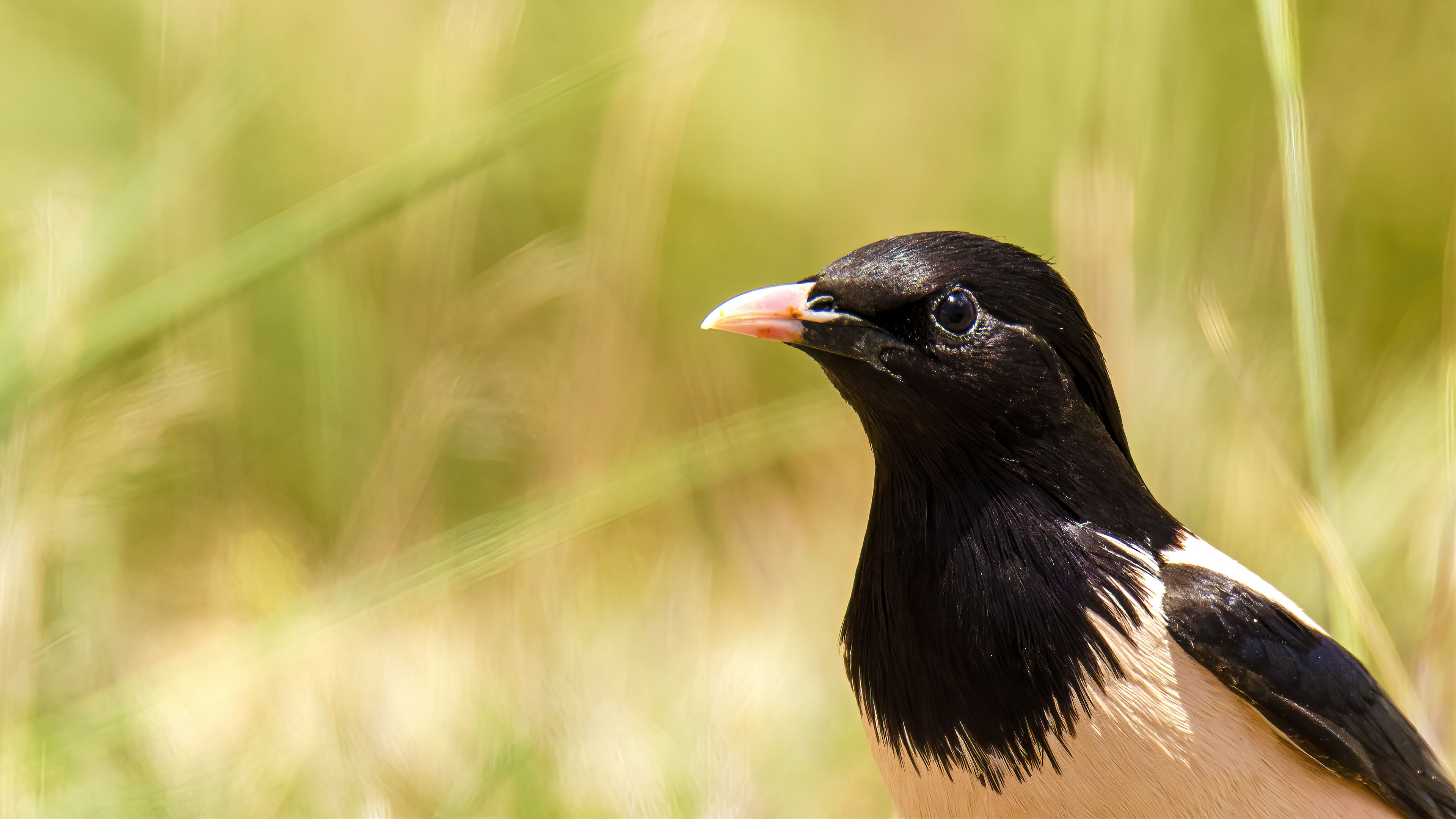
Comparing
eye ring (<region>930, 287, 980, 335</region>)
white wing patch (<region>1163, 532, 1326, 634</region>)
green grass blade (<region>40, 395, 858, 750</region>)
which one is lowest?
white wing patch (<region>1163, 532, 1326, 634</region>)

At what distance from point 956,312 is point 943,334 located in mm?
37

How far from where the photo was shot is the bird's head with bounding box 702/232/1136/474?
1.87m

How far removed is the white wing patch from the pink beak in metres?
0.62

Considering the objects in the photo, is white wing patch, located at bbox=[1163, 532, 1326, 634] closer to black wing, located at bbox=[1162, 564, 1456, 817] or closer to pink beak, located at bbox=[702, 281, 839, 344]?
black wing, located at bbox=[1162, 564, 1456, 817]

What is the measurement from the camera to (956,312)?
1.88 meters

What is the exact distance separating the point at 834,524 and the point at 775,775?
97 centimetres

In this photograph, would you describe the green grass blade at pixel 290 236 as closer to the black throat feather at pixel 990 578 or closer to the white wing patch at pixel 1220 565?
the black throat feather at pixel 990 578

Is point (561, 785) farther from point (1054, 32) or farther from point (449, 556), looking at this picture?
point (1054, 32)

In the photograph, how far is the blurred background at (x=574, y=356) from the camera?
2.19 metres

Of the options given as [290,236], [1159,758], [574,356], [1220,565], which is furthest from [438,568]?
[574,356]

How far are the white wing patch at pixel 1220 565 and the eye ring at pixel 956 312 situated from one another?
0.44 metres

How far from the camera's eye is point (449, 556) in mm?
1954

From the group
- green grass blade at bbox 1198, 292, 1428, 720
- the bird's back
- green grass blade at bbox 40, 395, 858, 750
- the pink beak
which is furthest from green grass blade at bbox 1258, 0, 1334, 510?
green grass blade at bbox 40, 395, 858, 750

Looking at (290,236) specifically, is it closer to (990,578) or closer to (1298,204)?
(990,578)
